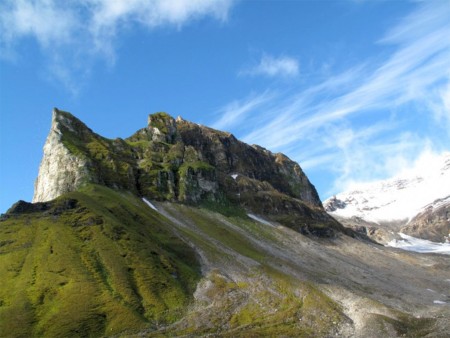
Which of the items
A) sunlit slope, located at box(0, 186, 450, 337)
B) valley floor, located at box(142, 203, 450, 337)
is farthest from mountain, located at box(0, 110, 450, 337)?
valley floor, located at box(142, 203, 450, 337)

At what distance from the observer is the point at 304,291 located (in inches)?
5379

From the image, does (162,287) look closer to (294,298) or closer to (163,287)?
(163,287)

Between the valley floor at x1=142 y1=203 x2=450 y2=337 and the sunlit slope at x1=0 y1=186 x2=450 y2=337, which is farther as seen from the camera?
the valley floor at x1=142 y1=203 x2=450 y2=337

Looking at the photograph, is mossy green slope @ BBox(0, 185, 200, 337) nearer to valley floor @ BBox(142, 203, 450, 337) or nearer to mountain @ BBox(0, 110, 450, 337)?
mountain @ BBox(0, 110, 450, 337)

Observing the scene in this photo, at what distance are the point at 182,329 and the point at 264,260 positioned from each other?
65.1 m

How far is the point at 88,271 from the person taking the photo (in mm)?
127688

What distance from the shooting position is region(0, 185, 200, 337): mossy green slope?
108 metres

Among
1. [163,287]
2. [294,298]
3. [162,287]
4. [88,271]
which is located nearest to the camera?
[88,271]

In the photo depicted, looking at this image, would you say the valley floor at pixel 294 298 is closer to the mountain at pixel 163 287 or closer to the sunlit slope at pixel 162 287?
the sunlit slope at pixel 162 287

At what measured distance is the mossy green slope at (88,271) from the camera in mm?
107875

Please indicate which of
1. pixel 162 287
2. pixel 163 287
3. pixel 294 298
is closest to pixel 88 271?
pixel 162 287

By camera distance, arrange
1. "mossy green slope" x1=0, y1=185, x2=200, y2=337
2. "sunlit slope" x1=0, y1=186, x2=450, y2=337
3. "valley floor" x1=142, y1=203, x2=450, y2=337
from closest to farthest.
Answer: "mossy green slope" x1=0, y1=185, x2=200, y2=337 → "sunlit slope" x1=0, y1=186, x2=450, y2=337 → "valley floor" x1=142, y1=203, x2=450, y2=337

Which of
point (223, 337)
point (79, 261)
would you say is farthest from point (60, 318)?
point (223, 337)

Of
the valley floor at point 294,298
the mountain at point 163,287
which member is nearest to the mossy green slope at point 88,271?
the mountain at point 163,287
